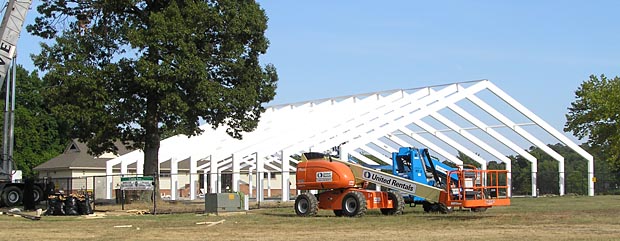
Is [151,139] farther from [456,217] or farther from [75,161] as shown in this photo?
[75,161]

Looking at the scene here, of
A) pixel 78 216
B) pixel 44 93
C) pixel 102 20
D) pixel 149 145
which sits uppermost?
pixel 102 20

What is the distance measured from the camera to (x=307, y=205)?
27.3 meters

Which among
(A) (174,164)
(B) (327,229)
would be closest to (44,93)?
(A) (174,164)

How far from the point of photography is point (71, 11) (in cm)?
3778

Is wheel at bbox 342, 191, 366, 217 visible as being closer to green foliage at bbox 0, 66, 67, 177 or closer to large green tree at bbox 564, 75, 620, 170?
large green tree at bbox 564, 75, 620, 170

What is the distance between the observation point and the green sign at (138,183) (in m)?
32.2

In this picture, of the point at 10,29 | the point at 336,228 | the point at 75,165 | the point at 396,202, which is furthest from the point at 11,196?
the point at 75,165

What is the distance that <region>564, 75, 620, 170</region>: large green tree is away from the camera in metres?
48.4

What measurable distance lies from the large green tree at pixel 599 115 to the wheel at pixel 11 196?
1236 inches

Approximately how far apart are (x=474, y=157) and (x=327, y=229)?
29.5 m

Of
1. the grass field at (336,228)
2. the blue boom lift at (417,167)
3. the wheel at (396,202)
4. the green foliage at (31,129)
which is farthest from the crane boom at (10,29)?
the green foliage at (31,129)

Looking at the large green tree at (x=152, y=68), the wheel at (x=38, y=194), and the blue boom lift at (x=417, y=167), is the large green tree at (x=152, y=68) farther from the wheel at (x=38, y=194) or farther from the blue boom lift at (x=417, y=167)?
the blue boom lift at (x=417, y=167)

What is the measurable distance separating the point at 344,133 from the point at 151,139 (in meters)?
9.83

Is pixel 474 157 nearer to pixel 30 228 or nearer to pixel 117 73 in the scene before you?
pixel 117 73
